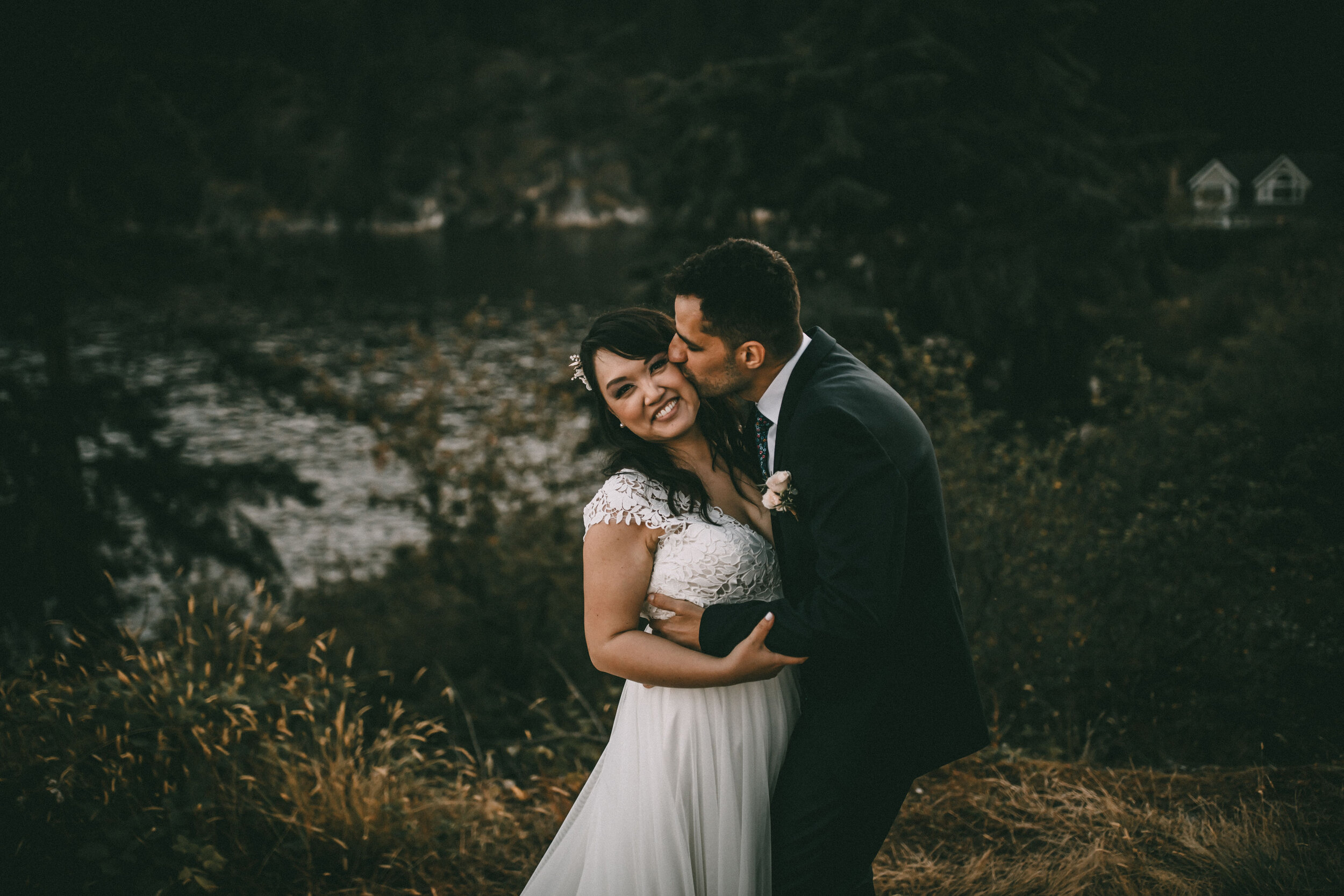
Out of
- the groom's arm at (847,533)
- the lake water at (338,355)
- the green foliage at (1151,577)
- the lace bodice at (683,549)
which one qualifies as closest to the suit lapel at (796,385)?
the groom's arm at (847,533)

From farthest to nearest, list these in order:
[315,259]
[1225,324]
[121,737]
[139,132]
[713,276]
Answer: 1. [1225,324]
2. [315,259]
3. [139,132]
4. [121,737]
5. [713,276]

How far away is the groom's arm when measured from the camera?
2.06m

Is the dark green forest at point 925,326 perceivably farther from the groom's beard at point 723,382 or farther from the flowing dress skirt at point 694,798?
the groom's beard at point 723,382

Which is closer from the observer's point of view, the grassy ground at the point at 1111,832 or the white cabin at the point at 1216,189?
the grassy ground at the point at 1111,832

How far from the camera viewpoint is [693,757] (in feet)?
8.16

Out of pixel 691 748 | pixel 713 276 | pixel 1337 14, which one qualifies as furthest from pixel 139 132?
pixel 1337 14

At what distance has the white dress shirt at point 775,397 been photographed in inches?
93.8

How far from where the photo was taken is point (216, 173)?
7.25 metres

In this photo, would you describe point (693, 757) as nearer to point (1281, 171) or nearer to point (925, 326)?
point (925, 326)

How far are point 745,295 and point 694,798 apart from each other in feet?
4.53

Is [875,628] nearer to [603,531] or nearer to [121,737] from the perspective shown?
[603,531]

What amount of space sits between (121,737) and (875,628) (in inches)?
123

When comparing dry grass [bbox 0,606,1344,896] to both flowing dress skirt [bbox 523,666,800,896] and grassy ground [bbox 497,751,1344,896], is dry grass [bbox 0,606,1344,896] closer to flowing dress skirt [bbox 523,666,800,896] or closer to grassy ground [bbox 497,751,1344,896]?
grassy ground [bbox 497,751,1344,896]

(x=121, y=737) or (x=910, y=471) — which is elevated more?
(x=910, y=471)
